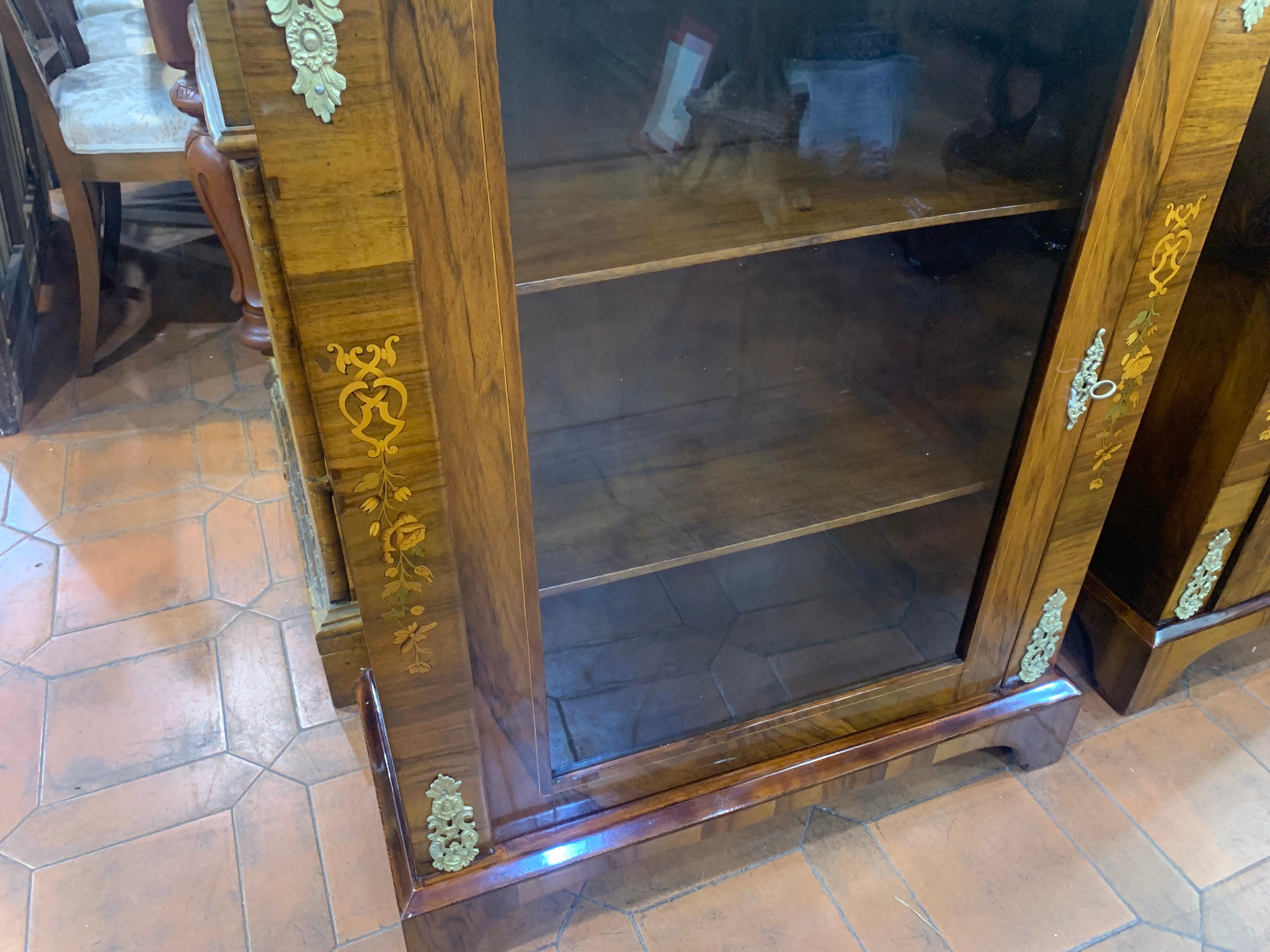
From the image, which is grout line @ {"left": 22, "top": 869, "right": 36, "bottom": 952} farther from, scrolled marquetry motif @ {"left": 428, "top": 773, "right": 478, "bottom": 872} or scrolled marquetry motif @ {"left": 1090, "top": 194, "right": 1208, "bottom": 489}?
scrolled marquetry motif @ {"left": 1090, "top": 194, "right": 1208, "bottom": 489}

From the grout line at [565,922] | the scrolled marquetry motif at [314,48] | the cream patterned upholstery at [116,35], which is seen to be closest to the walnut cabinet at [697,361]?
the scrolled marquetry motif at [314,48]

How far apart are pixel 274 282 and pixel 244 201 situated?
0.11 meters

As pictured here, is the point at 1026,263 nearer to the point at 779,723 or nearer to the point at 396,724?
the point at 779,723

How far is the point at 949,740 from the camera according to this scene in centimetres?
121

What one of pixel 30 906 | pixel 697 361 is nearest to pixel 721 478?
pixel 697 361

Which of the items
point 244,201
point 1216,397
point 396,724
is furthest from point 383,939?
point 1216,397

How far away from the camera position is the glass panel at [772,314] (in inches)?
31.1

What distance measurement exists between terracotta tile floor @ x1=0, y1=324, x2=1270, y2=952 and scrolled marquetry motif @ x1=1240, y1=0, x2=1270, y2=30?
0.96 m

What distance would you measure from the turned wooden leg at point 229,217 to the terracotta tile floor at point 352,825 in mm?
455

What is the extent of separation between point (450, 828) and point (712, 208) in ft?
2.23

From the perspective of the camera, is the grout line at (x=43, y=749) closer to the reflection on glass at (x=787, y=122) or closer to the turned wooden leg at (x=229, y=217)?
the turned wooden leg at (x=229, y=217)

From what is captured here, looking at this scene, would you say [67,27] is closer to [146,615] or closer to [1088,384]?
[146,615]

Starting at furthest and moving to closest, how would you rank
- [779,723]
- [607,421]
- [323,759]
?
[323,759] < [779,723] < [607,421]

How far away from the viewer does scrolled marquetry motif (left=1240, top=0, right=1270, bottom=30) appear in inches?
30.3
